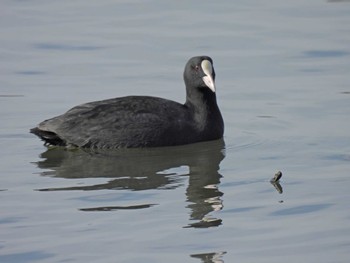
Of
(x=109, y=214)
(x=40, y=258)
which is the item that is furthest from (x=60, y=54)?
(x=40, y=258)

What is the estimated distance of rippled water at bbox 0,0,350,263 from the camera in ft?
27.4

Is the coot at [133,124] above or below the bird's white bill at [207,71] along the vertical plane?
below

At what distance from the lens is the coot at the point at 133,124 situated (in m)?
11.4

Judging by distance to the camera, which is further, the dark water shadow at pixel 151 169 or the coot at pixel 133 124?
the coot at pixel 133 124

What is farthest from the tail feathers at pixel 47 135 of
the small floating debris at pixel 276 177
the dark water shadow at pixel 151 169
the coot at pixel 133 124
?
the small floating debris at pixel 276 177

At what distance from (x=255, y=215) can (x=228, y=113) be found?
3746 mm

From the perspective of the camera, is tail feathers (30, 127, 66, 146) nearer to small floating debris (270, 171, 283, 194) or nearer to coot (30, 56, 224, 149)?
coot (30, 56, 224, 149)

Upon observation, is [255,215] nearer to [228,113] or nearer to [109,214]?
[109,214]

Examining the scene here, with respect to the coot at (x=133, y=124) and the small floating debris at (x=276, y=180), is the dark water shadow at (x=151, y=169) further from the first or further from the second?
the small floating debris at (x=276, y=180)

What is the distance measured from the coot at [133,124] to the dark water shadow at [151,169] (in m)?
0.09

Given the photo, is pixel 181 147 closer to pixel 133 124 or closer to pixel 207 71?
pixel 133 124

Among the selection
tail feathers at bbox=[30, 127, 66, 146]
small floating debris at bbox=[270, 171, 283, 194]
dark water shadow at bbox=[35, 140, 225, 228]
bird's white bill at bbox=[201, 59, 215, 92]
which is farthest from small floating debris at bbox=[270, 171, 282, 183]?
tail feathers at bbox=[30, 127, 66, 146]

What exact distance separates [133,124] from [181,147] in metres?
0.49

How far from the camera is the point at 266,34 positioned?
50.1ft
